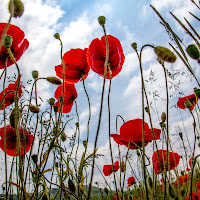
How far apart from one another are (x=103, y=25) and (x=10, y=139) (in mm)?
802

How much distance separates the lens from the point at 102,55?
3.62 ft

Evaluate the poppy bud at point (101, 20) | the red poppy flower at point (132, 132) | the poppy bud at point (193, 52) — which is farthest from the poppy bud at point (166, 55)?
the red poppy flower at point (132, 132)

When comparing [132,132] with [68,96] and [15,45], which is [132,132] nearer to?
[68,96]

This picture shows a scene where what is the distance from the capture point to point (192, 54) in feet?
2.03

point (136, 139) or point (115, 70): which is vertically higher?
point (115, 70)

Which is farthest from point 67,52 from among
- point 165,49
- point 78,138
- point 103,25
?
point 165,49

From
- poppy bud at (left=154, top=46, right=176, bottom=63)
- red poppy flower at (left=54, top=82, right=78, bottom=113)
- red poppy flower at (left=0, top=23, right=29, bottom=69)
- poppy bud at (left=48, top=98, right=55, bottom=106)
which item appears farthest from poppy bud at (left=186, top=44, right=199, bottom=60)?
red poppy flower at (left=54, top=82, right=78, bottom=113)

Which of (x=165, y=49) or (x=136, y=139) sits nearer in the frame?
(x=165, y=49)

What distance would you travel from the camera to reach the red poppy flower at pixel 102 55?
1.07 metres

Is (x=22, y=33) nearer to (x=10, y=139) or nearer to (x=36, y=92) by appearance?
(x=36, y=92)

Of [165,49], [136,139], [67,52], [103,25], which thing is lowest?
[136,139]

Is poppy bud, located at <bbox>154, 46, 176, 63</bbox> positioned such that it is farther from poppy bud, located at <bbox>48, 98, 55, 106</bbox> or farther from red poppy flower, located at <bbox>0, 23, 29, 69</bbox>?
poppy bud, located at <bbox>48, 98, 55, 106</bbox>

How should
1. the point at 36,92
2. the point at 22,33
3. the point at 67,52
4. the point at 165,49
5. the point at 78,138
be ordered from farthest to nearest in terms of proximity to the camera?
the point at 78,138, the point at 67,52, the point at 36,92, the point at 22,33, the point at 165,49

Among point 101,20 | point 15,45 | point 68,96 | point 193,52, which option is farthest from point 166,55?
point 68,96
